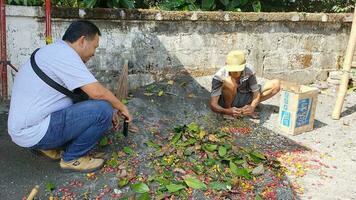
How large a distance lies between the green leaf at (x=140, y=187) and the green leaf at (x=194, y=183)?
365 millimetres

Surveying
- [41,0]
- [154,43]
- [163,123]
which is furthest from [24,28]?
[163,123]

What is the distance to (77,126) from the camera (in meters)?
3.62

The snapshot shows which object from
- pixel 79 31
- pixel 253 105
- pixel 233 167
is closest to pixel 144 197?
pixel 233 167

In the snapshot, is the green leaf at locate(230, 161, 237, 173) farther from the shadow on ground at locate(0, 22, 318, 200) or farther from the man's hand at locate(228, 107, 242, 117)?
the man's hand at locate(228, 107, 242, 117)

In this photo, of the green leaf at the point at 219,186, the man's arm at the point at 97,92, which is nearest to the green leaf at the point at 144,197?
the green leaf at the point at 219,186

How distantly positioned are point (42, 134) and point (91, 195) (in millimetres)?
689

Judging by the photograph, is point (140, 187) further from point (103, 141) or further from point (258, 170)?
point (258, 170)

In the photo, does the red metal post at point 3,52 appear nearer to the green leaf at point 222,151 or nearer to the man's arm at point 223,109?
the man's arm at point 223,109

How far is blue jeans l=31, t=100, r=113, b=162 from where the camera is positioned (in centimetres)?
358

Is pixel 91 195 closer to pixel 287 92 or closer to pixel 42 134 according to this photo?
pixel 42 134

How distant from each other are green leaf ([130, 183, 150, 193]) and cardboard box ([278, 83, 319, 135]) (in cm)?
236

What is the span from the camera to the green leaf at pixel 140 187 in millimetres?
3559

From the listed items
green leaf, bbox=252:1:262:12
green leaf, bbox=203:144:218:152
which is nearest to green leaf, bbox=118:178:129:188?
green leaf, bbox=203:144:218:152

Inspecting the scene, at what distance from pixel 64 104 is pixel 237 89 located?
2.59 m
